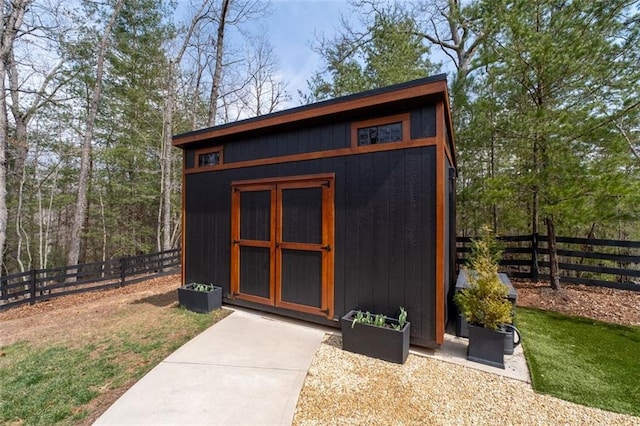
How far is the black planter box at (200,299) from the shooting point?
4.02m

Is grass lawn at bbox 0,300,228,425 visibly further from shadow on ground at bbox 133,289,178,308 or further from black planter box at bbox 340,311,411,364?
black planter box at bbox 340,311,411,364

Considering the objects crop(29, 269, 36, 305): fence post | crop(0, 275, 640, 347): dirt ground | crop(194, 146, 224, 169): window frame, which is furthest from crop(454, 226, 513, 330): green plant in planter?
crop(29, 269, 36, 305): fence post

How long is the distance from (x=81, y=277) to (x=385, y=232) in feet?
21.7

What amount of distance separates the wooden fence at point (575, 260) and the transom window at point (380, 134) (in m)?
4.30

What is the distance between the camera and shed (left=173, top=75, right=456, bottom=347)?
2811mm

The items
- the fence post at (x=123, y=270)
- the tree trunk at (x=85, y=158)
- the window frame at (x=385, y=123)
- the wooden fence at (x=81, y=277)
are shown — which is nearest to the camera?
the window frame at (x=385, y=123)

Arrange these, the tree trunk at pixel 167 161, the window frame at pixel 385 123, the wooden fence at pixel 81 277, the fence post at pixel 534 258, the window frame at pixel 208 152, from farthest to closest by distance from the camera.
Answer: the tree trunk at pixel 167 161 < the fence post at pixel 534 258 < the wooden fence at pixel 81 277 < the window frame at pixel 208 152 < the window frame at pixel 385 123

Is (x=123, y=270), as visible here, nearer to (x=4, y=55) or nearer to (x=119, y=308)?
(x=119, y=308)

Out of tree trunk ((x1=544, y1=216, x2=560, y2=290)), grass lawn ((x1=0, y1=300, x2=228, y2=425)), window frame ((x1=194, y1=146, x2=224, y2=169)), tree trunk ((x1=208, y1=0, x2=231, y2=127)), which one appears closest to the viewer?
grass lawn ((x1=0, y1=300, x2=228, y2=425))

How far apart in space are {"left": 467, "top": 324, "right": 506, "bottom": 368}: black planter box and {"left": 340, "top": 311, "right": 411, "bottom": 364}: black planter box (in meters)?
0.62

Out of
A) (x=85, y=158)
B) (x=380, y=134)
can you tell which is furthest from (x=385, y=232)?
Result: (x=85, y=158)

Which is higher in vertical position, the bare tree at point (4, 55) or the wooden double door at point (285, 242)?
the bare tree at point (4, 55)

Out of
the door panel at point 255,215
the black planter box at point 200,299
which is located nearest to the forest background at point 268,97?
the door panel at point 255,215

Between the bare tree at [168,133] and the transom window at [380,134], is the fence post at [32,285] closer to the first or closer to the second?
the bare tree at [168,133]
